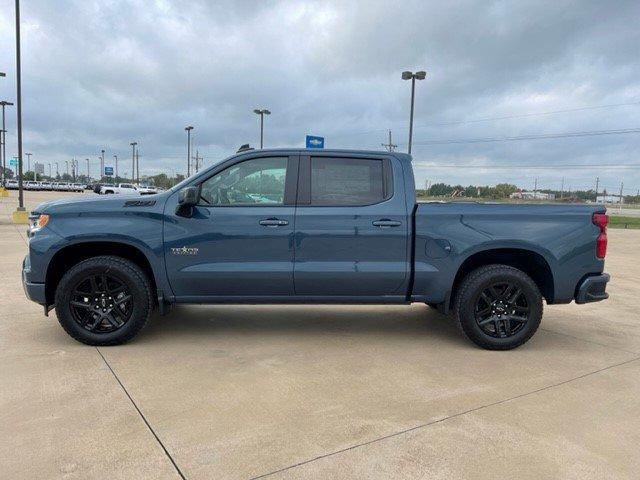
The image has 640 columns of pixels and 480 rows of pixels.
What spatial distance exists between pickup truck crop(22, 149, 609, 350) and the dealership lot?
0.43m

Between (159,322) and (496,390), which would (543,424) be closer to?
(496,390)

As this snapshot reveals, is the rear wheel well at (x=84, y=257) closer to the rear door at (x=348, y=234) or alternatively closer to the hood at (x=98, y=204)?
the hood at (x=98, y=204)

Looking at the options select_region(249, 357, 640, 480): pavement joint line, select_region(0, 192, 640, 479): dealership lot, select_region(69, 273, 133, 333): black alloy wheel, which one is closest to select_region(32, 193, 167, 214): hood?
select_region(69, 273, 133, 333): black alloy wheel

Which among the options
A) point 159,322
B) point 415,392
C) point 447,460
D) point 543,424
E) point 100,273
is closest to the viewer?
point 447,460

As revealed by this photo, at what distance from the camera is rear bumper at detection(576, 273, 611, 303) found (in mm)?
4664

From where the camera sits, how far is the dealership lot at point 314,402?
2.75 meters

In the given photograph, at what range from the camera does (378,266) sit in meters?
4.61

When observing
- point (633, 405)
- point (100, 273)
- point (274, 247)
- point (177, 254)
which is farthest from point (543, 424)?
point (100, 273)

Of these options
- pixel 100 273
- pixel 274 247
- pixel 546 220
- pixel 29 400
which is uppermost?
pixel 546 220

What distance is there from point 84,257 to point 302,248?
7.05ft

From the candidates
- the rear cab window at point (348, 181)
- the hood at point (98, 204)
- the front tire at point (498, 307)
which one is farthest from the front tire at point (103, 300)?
the front tire at point (498, 307)

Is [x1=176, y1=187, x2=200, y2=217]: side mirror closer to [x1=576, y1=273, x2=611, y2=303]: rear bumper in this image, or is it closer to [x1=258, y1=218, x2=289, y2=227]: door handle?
[x1=258, y1=218, x2=289, y2=227]: door handle

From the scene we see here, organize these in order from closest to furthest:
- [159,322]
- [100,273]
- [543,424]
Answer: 1. [543,424]
2. [100,273]
3. [159,322]

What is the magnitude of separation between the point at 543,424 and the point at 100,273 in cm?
386
